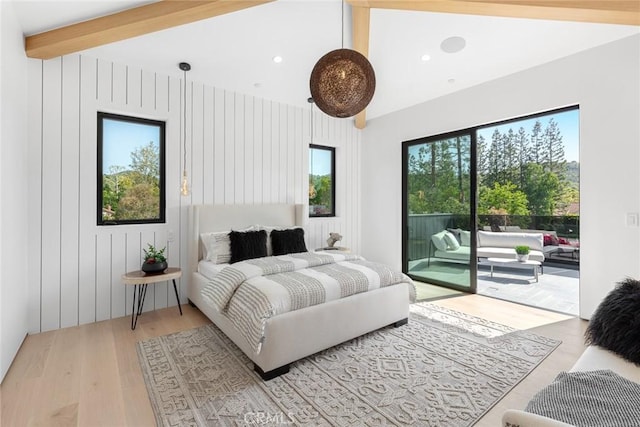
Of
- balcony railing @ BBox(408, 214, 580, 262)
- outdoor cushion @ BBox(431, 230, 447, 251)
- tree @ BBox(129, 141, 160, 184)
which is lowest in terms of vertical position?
outdoor cushion @ BBox(431, 230, 447, 251)

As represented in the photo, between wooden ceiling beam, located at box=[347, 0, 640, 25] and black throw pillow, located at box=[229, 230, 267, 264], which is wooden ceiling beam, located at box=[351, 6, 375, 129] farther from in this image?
black throw pillow, located at box=[229, 230, 267, 264]

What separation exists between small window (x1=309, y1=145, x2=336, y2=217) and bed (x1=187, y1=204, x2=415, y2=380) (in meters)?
1.61

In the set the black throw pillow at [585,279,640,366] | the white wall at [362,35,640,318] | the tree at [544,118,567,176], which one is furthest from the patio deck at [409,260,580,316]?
the black throw pillow at [585,279,640,366]

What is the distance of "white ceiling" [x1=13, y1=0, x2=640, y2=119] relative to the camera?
2.90m

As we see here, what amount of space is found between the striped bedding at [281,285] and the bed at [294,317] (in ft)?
Answer: 0.16

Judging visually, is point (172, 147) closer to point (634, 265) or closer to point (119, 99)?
point (119, 99)

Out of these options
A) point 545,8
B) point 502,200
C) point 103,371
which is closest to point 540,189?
point 502,200

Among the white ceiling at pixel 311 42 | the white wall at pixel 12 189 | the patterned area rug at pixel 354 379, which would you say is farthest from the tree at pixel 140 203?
the patterned area rug at pixel 354 379

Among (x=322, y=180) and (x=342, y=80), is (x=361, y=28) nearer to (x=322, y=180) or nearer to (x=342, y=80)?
(x=342, y=80)

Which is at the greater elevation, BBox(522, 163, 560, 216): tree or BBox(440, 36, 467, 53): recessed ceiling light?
BBox(440, 36, 467, 53): recessed ceiling light

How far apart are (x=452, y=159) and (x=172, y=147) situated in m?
3.83

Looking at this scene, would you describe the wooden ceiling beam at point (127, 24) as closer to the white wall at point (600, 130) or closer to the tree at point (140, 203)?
the tree at point (140, 203)

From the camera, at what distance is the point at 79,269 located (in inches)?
122

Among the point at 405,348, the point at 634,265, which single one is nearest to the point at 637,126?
the point at 634,265
